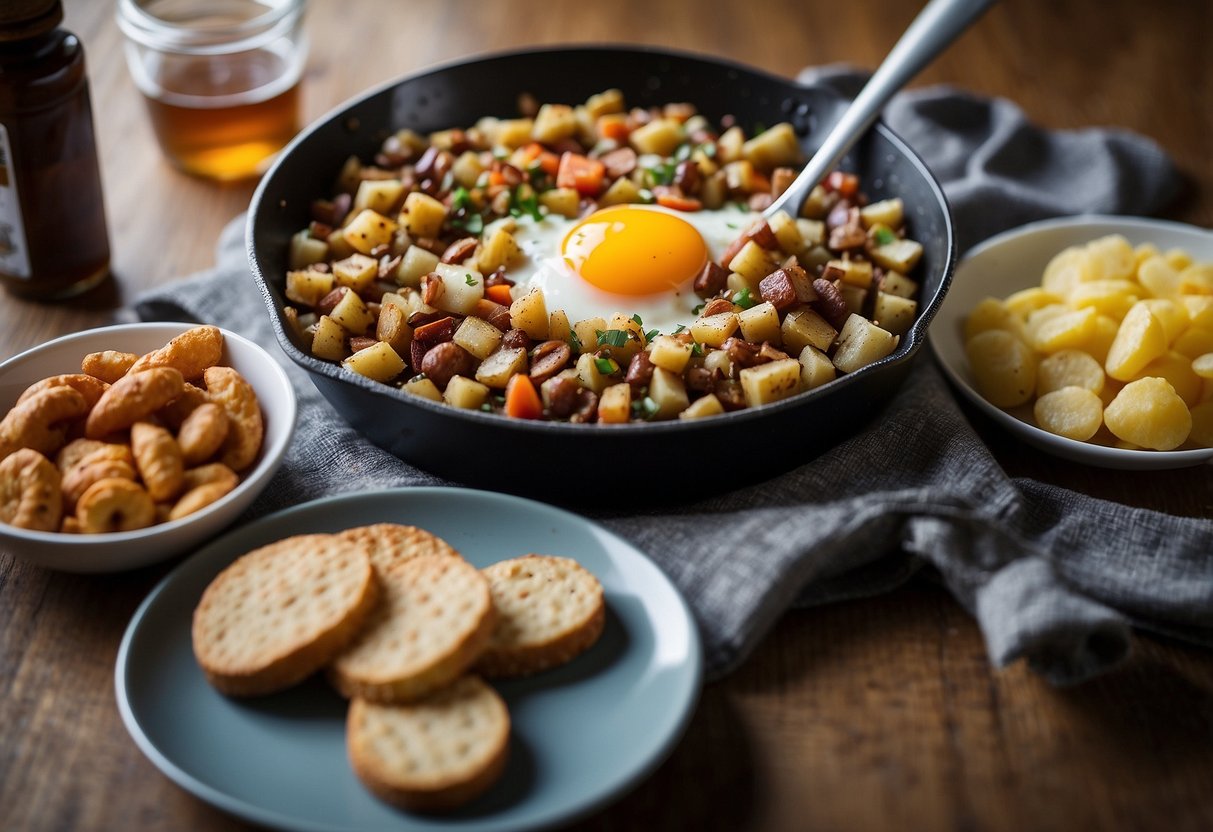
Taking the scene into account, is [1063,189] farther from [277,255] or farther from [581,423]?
[277,255]

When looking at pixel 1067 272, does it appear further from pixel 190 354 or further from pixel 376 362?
pixel 190 354

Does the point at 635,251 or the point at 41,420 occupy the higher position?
the point at 635,251

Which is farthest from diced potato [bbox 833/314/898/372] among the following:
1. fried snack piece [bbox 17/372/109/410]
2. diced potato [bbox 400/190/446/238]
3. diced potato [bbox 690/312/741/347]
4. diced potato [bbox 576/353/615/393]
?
fried snack piece [bbox 17/372/109/410]

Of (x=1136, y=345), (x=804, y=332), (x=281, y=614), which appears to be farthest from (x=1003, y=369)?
(x=281, y=614)

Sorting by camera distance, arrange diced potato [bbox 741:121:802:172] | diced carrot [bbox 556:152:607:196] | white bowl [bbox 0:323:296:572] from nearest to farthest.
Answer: white bowl [bbox 0:323:296:572] → diced carrot [bbox 556:152:607:196] → diced potato [bbox 741:121:802:172]

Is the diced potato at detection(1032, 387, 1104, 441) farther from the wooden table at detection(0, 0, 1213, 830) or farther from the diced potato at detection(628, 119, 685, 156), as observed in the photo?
the diced potato at detection(628, 119, 685, 156)
